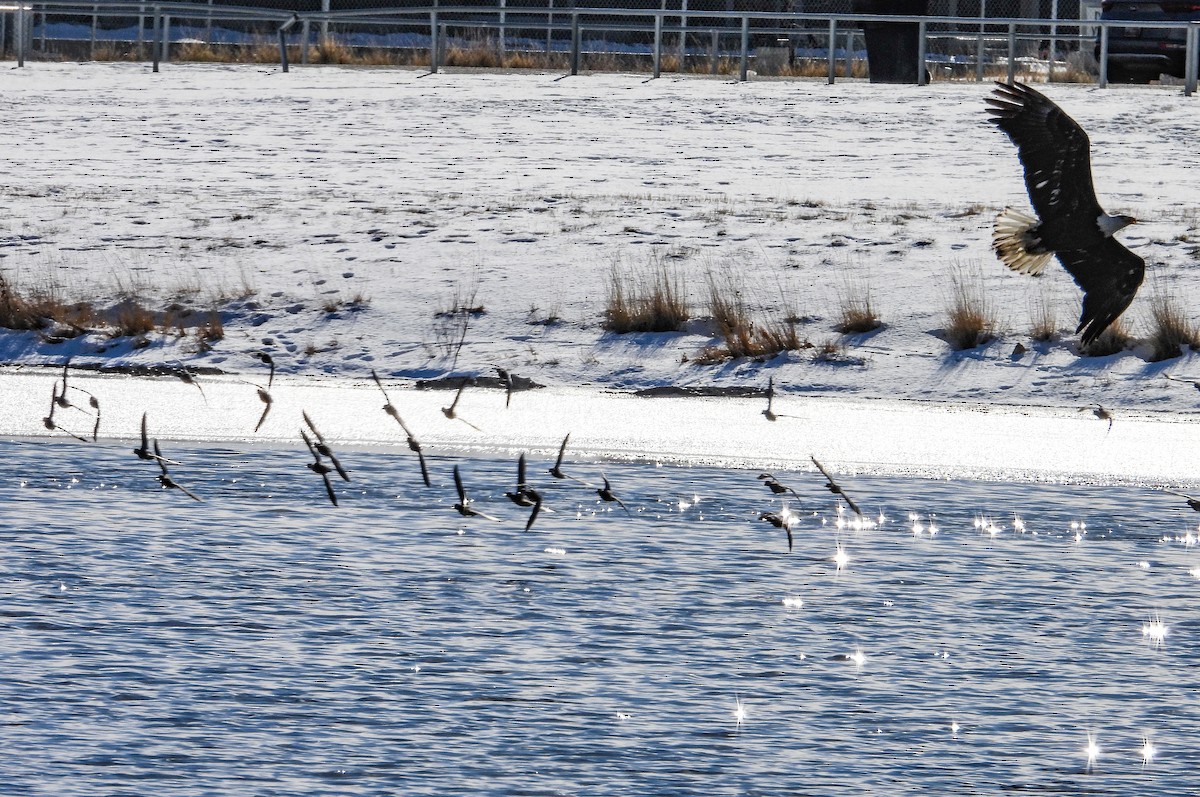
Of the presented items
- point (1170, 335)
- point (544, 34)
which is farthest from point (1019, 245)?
point (544, 34)

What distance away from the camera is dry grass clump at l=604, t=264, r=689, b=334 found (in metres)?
14.5

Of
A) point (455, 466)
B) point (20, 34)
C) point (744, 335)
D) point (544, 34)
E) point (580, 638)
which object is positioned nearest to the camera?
point (455, 466)

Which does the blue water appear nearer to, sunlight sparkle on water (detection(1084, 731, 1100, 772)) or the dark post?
sunlight sparkle on water (detection(1084, 731, 1100, 772))

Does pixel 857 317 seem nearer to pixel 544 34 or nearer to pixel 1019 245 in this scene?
pixel 1019 245

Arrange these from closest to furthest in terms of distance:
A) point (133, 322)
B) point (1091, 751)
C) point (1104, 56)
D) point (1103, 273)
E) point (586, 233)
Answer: point (1091, 751) < point (1103, 273) < point (133, 322) < point (586, 233) < point (1104, 56)

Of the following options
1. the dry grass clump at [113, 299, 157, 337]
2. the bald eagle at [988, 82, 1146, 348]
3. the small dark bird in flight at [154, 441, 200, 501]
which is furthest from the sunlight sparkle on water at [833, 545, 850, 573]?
the dry grass clump at [113, 299, 157, 337]

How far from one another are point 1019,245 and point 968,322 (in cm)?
365

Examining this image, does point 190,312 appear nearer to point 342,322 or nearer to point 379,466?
point 342,322

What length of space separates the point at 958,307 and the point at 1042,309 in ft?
2.18

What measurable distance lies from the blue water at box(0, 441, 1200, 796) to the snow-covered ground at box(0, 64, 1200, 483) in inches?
62.2

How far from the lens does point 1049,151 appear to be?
9.69 m

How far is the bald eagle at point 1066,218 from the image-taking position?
9.51 metres

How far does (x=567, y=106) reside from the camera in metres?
23.6

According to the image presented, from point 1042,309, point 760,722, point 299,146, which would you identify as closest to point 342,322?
point 1042,309
